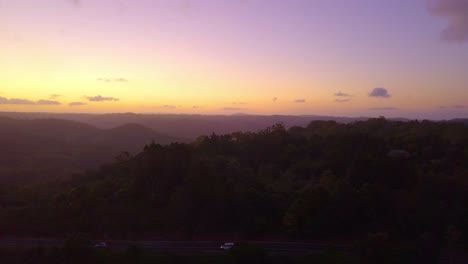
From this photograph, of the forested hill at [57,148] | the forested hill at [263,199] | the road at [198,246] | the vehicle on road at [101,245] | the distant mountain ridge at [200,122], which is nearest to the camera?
the road at [198,246]

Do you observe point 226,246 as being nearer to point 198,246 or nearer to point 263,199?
point 198,246

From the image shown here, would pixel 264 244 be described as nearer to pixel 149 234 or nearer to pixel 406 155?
pixel 149 234

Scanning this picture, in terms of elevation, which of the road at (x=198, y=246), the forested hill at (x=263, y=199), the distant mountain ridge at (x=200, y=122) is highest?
the distant mountain ridge at (x=200, y=122)

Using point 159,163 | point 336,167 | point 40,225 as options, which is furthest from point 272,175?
point 40,225

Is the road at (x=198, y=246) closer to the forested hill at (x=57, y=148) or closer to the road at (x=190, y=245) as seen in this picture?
the road at (x=190, y=245)

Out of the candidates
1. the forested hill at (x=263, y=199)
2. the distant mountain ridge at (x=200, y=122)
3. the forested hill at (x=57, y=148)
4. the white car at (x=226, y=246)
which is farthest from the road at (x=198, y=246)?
the distant mountain ridge at (x=200, y=122)

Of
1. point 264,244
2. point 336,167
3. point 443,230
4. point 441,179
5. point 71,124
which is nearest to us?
point 264,244
